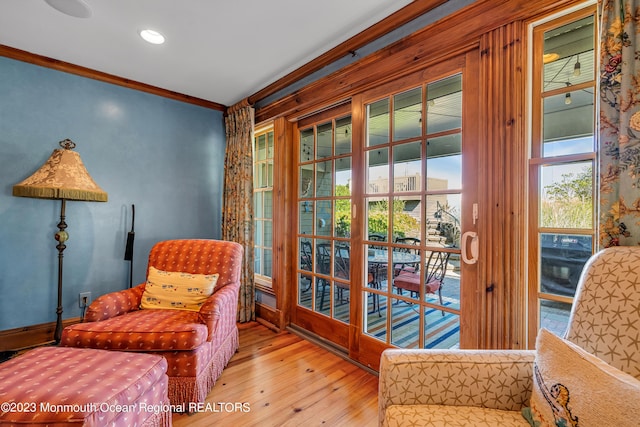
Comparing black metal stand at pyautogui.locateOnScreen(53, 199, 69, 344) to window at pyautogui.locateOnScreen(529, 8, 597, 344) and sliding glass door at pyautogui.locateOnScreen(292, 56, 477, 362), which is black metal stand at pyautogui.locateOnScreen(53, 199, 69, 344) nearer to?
sliding glass door at pyautogui.locateOnScreen(292, 56, 477, 362)

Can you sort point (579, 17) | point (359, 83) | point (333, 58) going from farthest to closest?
1. point (333, 58)
2. point (359, 83)
3. point (579, 17)

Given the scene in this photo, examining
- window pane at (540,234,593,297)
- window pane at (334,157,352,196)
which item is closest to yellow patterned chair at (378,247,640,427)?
window pane at (540,234,593,297)

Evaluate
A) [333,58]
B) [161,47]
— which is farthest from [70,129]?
[333,58]

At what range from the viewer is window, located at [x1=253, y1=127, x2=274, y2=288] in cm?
322

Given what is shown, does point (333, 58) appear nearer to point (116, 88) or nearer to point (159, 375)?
point (116, 88)

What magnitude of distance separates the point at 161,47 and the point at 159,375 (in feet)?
7.69

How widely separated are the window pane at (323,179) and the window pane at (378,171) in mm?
463

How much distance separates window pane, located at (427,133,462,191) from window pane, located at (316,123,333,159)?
0.98 metres

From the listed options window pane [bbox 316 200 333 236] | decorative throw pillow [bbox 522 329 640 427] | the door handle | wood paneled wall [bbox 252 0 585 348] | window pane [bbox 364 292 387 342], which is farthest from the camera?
window pane [bbox 316 200 333 236]

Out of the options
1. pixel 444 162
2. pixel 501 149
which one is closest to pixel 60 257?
pixel 444 162

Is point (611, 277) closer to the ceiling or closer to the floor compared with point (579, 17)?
closer to the floor

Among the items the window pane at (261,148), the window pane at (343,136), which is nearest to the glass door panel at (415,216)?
the window pane at (343,136)

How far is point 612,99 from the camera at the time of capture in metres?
1.10

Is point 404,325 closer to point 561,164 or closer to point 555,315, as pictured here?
point 555,315
